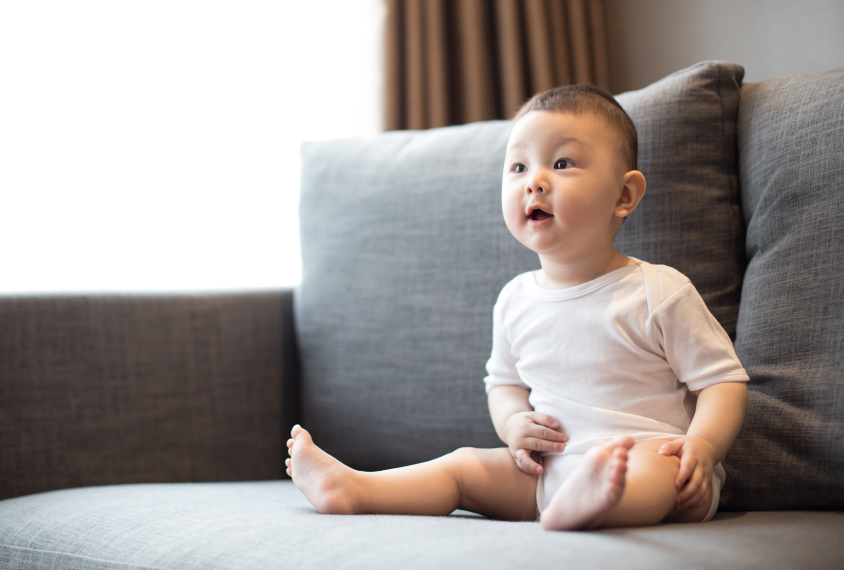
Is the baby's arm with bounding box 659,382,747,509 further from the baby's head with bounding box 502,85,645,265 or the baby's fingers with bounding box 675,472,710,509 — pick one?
the baby's head with bounding box 502,85,645,265

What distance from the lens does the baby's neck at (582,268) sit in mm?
908

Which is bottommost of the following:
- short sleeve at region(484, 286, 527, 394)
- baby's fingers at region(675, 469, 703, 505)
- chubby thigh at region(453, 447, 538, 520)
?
chubby thigh at region(453, 447, 538, 520)

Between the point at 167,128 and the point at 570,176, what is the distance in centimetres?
123

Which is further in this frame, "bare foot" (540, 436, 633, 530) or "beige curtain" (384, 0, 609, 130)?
"beige curtain" (384, 0, 609, 130)

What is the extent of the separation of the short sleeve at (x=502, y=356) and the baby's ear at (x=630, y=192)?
0.69 feet

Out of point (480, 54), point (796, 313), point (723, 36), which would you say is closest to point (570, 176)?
point (796, 313)

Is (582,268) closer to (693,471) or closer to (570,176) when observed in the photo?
(570,176)

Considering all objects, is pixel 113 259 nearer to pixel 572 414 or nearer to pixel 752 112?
pixel 572 414

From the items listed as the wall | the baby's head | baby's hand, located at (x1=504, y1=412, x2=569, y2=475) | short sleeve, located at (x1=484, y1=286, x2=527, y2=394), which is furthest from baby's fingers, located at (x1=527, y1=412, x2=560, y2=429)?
the wall

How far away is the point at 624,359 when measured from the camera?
858 millimetres

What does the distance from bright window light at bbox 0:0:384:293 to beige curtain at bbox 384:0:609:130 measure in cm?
8

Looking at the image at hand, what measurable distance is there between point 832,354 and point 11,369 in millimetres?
1252

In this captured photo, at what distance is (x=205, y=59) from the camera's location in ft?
5.71

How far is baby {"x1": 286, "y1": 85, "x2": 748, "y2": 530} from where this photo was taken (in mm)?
821
